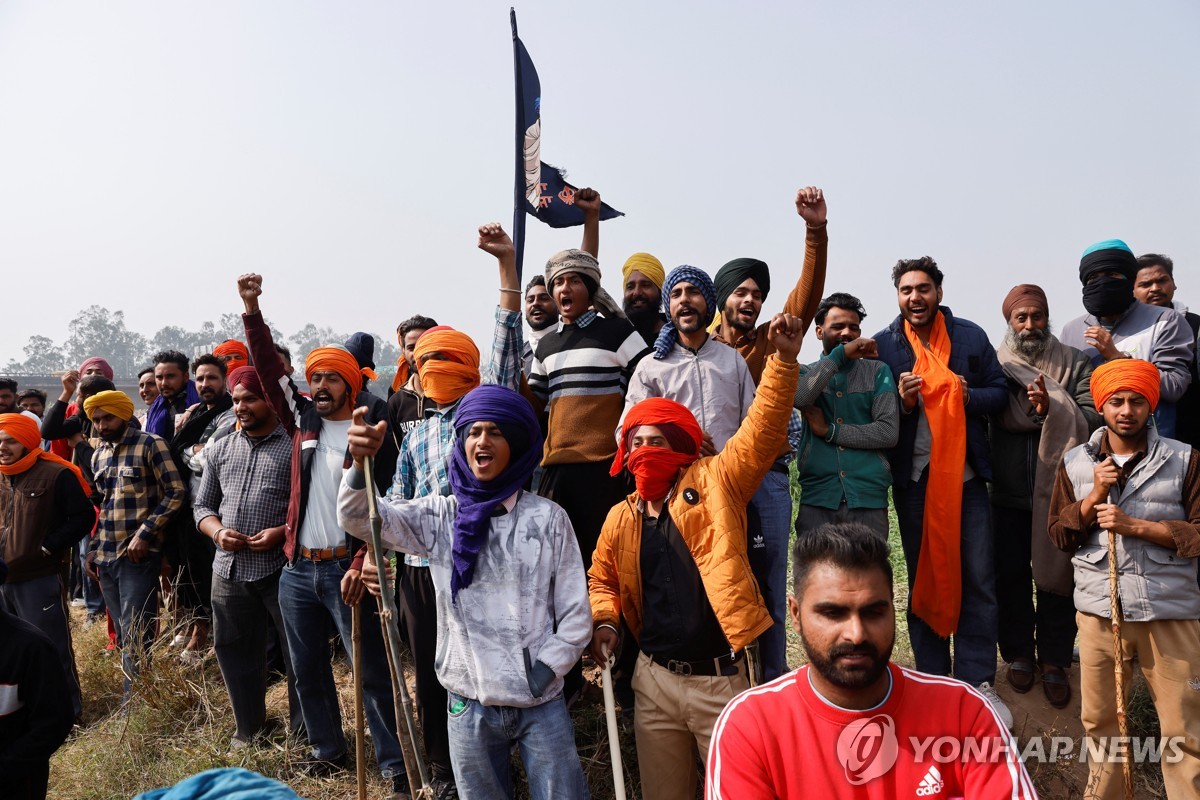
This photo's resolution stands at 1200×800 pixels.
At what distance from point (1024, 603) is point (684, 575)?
3081 mm

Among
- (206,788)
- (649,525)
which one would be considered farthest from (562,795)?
(206,788)

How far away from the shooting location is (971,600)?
485cm

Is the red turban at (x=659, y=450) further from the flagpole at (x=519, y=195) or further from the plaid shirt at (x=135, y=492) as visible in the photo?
the plaid shirt at (x=135, y=492)

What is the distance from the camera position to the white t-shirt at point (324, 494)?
4508 mm

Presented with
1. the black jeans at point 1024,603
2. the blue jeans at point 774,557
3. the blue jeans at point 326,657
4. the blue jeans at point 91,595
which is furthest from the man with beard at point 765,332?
the blue jeans at point 91,595

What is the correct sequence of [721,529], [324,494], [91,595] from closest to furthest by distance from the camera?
[721,529], [324,494], [91,595]

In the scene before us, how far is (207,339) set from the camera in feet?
407

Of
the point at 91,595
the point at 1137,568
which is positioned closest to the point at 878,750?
the point at 1137,568

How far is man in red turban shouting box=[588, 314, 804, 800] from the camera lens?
3332mm

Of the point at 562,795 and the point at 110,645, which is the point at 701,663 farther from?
the point at 110,645

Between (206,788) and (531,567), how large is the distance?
1.48 meters

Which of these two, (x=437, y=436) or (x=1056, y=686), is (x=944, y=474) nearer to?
(x=1056, y=686)

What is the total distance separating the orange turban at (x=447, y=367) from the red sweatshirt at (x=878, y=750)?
239 cm

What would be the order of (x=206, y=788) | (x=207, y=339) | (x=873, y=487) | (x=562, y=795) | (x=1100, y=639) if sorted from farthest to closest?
(x=207, y=339)
(x=873, y=487)
(x=1100, y=639)
(x=562, y=795)
(x=206, y=788)
